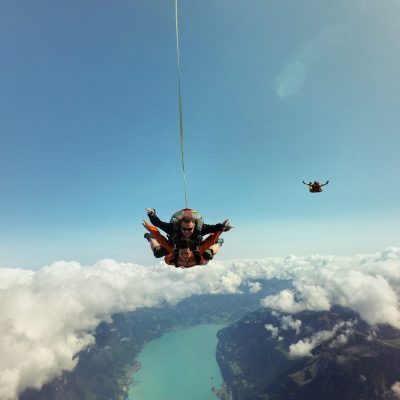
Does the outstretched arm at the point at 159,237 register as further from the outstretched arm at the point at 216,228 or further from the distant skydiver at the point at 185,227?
the outstretched arm at the point at 216,228

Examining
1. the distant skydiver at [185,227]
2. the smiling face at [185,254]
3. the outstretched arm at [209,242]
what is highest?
the distant skydiver at [185,227]

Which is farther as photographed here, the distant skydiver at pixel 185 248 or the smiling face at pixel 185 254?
the distant skydiver at pixel 185 248

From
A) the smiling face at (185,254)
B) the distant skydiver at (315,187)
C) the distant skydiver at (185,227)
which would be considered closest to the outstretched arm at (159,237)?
the distant skydiver at (185,227)

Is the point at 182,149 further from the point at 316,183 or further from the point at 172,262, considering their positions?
the point at 316,183

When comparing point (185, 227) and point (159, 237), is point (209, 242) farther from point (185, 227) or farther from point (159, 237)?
point (159, 237)

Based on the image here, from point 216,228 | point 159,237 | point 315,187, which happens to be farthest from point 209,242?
point 315,187

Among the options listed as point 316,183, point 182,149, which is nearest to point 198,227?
point 182,149
